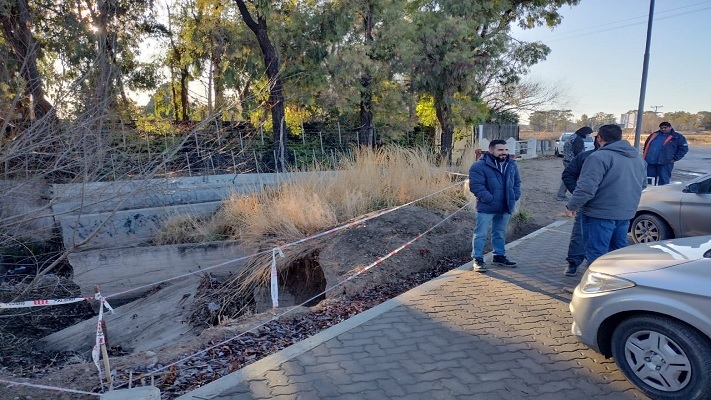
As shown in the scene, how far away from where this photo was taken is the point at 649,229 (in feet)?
22.6

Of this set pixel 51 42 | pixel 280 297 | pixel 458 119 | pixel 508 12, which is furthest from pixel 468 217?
pixel 508 12

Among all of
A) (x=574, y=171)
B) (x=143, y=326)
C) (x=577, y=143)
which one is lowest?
(x=143, y=326)

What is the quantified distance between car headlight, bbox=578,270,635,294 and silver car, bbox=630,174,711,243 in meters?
3.78

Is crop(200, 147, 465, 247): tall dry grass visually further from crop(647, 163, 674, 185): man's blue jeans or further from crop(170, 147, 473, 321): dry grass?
crop(647, 163, 674, 185): man's blue jeans

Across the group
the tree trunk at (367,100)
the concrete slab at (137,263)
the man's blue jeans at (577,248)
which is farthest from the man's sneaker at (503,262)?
the tree trunk at (367,100)

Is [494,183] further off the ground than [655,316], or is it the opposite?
[494,183]

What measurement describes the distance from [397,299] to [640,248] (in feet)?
7.45

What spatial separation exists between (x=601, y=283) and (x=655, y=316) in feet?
1.41

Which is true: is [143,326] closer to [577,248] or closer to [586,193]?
[577,248]

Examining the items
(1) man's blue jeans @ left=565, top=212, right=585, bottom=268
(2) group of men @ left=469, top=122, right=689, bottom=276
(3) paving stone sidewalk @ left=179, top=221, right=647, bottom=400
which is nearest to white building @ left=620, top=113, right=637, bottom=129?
(1) man's blue jeans @ left=565, top=212, right=585, bottom=268

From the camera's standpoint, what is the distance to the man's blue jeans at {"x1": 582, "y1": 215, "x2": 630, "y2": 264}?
4.75 m

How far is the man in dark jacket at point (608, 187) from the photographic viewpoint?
4609 mm

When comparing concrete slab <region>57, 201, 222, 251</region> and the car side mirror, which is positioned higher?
the car side mirror

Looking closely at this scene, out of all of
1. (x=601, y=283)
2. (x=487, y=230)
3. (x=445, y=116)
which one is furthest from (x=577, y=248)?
(x=445, y=116)
